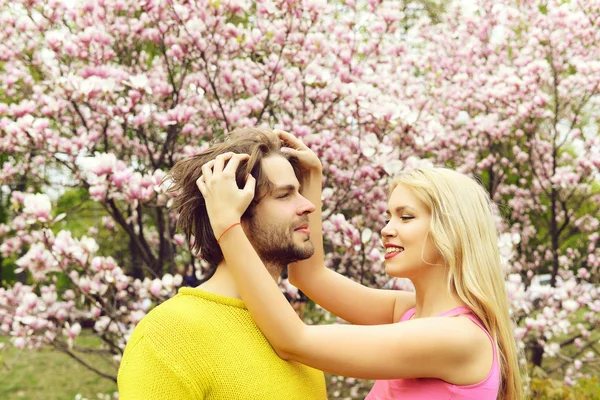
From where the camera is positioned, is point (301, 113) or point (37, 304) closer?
point (37, 304)

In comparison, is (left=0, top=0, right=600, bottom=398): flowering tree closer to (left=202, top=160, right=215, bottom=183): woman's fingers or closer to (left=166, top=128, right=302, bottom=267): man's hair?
(left=166, top=128, right=302, bottom=267): man's hair

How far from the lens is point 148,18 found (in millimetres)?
4645

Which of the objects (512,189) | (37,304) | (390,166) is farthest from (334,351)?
→ (512,189)

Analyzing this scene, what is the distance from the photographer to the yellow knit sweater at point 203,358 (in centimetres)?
150

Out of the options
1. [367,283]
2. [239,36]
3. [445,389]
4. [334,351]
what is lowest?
[367,283]

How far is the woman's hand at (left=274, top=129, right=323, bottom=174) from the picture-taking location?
223 cm

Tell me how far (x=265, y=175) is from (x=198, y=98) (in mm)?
2990

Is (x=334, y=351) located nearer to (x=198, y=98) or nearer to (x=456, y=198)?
(x=456, y=198)

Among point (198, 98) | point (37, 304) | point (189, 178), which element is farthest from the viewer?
point (198, 98)

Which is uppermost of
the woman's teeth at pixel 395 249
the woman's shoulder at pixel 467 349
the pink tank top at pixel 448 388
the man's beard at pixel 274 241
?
the man's beard at pixel 274 241

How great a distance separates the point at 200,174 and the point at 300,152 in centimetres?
48

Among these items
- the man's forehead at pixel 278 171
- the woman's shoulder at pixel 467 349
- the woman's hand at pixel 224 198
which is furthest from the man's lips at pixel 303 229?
the woman's shoulder at pixel 467 349

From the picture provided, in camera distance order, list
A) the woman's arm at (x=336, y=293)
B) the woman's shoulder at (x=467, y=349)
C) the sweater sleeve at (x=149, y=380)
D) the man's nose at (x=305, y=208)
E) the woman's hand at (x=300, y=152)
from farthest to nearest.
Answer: the woman's arm at (x=336, y=293) < the woman's hand at (x=300, y=152) < the man's nose at (x=305, y=208) < the woman's shoulder at (x=467, y=349) < the sweater sleeve at (x=149, y=380)

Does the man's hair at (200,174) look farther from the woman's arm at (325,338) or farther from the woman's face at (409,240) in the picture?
the woman's face at (409,240)
